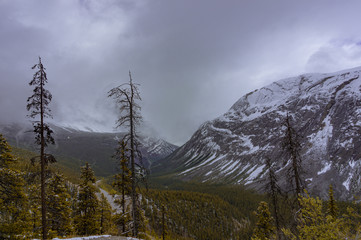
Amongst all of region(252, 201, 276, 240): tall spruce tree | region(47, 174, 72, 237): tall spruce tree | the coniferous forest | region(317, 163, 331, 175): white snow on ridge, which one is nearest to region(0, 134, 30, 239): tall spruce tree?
the coniferous forest

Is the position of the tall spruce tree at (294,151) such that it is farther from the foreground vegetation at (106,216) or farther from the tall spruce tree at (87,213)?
the tall spruce tree at (87,213)

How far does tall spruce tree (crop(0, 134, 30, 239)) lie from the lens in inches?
674

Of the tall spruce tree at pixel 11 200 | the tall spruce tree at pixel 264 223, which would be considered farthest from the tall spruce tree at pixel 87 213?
the tall spruce tree at pixel 264 223

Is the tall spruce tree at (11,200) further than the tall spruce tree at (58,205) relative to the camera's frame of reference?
No

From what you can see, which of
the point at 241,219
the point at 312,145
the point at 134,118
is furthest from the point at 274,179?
the point at 312,145

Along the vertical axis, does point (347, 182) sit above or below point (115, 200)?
below

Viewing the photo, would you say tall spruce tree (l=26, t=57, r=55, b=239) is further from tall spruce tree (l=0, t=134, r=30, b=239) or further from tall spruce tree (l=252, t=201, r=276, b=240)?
tall spruce tree (l=252, t=201, r=276, b=240)

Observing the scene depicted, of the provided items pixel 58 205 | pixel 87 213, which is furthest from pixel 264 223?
pixel 58 205

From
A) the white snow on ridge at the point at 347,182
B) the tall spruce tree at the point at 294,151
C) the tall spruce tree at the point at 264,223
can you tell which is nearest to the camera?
the tall spruce tree at the point at 294,151

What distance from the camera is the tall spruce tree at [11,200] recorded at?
17.1 m

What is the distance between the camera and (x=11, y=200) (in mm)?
18641

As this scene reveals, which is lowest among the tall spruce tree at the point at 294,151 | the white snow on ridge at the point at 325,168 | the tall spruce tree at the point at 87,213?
the white snow on ridge at the point at 325,168

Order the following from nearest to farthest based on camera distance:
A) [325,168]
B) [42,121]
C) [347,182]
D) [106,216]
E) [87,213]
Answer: [42,121] < [87,213] < [106,216] < [347,182] < [325,168]

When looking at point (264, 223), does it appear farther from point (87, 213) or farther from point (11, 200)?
point (11, 200)
